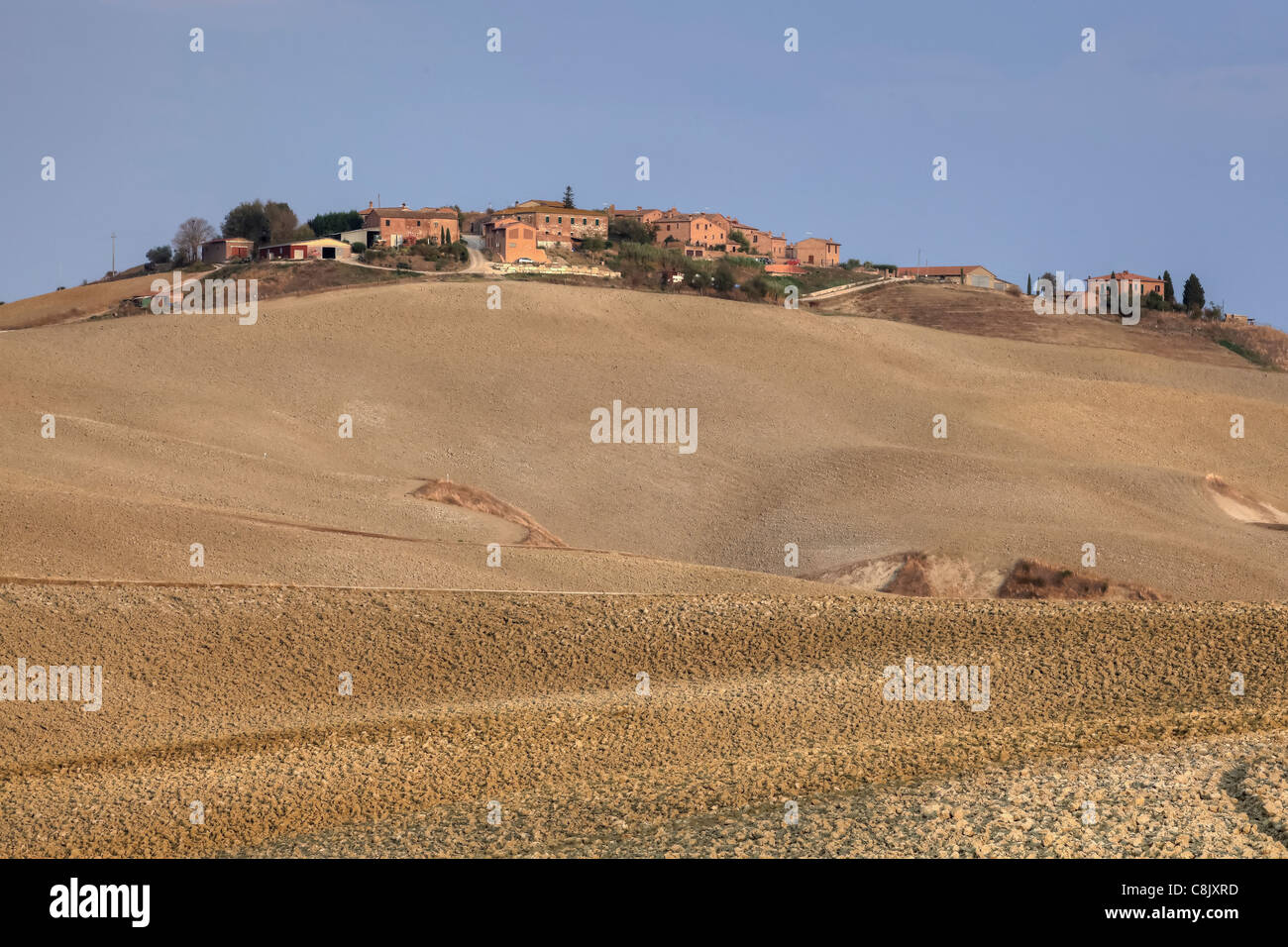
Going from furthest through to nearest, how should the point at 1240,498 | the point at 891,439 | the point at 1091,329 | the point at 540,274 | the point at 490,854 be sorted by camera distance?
the point at 540,274, the point at 1091,329, the point at 891,439, the point at 1240,498, the point at 490,854

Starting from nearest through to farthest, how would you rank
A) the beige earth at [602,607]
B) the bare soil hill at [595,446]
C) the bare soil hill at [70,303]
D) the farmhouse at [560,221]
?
1. the beige earth at [602,607]
2. the bare soil hill at [595,446]
3. the bare soil hill at [70,303]
4. the farmhouse at [560,221]

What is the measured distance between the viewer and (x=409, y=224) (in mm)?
112125

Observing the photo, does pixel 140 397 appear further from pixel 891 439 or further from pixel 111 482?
pixel 891 439

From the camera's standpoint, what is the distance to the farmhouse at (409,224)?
11025 cm

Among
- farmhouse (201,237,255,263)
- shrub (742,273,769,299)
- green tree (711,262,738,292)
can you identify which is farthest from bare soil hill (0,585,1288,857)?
farmhouse (201,237,255,263)

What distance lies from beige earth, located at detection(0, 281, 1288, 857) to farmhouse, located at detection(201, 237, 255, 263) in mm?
Result: 52531

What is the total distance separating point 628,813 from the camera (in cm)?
1073

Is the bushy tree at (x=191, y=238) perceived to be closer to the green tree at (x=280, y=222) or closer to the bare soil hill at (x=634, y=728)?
the green tree at (x=280, y=222)

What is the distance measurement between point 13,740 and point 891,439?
40508 millimetres

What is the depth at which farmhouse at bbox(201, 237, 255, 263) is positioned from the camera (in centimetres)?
10762

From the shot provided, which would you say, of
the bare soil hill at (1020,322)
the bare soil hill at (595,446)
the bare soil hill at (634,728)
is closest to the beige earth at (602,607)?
the bare soil hill at (634,728)

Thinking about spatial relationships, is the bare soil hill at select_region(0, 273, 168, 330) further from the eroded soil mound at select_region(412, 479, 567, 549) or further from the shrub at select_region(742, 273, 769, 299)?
the eroded soil mound at select_region(412, 479, 567, 549)

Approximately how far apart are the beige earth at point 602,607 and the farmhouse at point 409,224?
175ft
